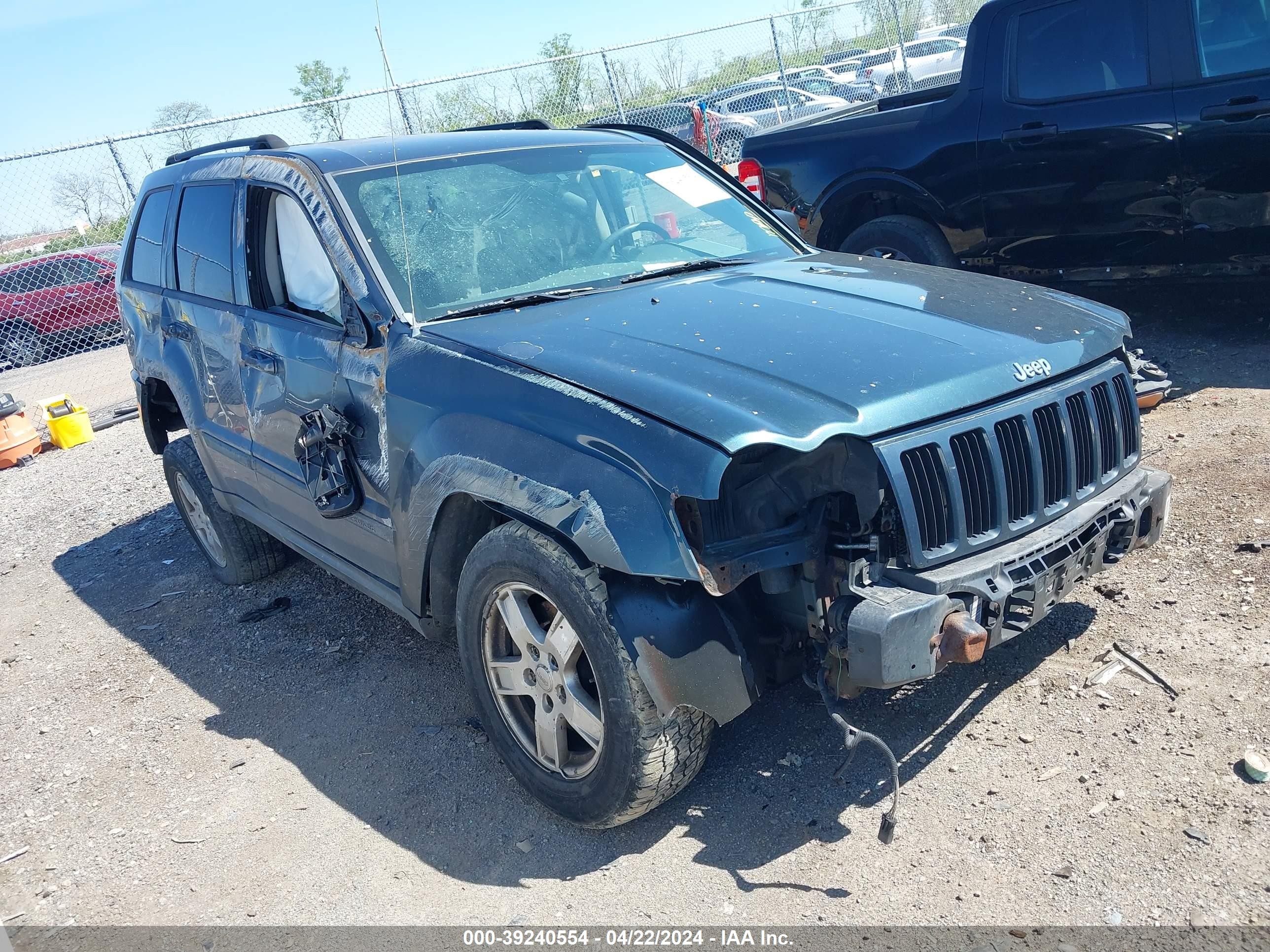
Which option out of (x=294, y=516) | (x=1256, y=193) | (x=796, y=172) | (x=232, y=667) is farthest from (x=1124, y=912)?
(x=796, y=172)

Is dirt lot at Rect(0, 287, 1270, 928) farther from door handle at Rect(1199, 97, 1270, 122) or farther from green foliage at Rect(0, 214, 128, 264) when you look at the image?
green foliage at Rect(0, 214, 128, 264)

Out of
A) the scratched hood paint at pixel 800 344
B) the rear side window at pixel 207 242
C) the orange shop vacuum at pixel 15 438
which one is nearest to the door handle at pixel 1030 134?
the scratched hood paint at pixel 800 344

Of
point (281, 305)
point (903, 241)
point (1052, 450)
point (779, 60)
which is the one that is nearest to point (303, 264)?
point (281, 305)

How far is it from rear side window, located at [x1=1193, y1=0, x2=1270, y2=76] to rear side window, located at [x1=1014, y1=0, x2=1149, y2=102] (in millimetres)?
287

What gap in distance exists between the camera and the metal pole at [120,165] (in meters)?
11.7

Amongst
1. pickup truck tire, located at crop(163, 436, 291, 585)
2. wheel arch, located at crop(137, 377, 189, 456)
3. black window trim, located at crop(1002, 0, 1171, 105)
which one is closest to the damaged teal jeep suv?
pickup truck tire, located at crop(163, 436, 291, 585)

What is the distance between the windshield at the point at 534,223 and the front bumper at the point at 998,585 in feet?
5.46

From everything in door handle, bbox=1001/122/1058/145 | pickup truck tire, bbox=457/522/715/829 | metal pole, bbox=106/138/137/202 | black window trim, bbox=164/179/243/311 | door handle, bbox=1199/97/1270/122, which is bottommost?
pickup truck tire, bbox=457/522/715/829

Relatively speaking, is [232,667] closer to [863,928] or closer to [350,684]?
[350,684]

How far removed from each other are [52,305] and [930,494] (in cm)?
1418

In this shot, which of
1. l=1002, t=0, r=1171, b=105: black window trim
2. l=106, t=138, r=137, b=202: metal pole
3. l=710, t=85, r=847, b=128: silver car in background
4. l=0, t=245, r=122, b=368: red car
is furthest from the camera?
l=710, t=85, r=847, b=128: silver car in background

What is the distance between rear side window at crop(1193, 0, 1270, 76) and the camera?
17.5ft

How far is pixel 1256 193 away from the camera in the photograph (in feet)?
17.4

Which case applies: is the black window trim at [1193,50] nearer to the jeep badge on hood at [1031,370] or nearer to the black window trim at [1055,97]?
the black window trim at [1055,97]
